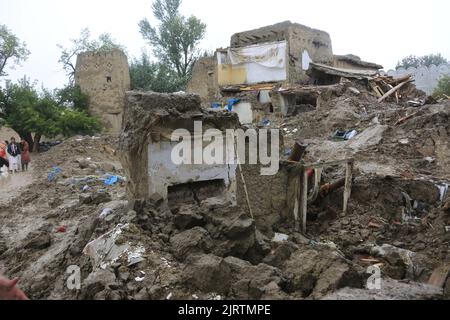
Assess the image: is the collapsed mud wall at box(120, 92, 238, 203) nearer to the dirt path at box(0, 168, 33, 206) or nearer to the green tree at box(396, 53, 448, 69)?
the dirt path at box(0, 168, 33, 206)

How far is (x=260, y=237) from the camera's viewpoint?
5926 millimetres

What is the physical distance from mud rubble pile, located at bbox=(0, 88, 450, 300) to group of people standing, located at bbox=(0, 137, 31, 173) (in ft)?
5.47

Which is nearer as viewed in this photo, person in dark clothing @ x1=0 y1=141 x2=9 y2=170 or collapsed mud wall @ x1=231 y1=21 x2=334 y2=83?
person in dark clothing @ x1=0 y1=141 x2=9 y2=170

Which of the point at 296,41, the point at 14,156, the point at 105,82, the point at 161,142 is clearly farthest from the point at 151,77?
the point at 161,142

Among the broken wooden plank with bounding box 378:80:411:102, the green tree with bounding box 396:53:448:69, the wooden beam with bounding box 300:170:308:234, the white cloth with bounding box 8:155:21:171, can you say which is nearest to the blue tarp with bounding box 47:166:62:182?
the white cloth with bounding box 8:155:21:171

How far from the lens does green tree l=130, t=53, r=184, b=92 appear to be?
81.0 feet

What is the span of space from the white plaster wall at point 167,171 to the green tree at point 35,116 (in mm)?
13642

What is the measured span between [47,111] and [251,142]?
14.5 m

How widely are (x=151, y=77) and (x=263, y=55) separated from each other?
8.85 m

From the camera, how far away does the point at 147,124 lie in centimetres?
608

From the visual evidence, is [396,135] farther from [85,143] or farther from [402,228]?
[85,143]

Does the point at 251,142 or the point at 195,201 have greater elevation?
the point at 251,142

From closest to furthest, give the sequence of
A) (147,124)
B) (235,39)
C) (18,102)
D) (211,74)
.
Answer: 1. (147,124)
2. (18,102)
3. (235,39)
4. (211,74)
